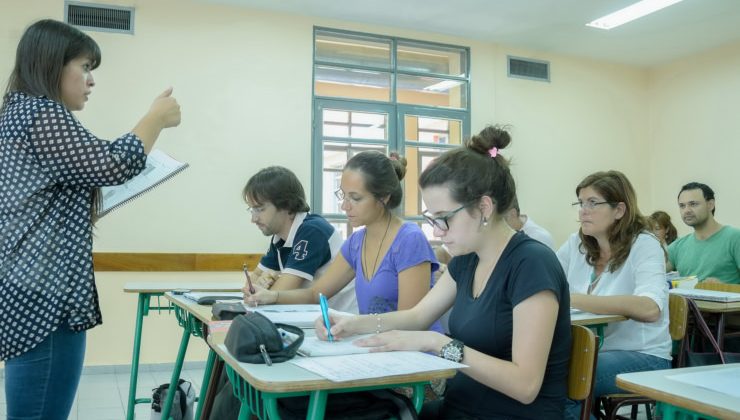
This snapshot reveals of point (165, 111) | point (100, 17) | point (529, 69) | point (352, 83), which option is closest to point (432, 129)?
point (352, 83)

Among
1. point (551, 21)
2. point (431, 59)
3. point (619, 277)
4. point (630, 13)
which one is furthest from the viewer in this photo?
point (431, 59)

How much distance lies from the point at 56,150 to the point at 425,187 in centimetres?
85

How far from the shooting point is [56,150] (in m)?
1.41

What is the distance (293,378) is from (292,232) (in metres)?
1.54

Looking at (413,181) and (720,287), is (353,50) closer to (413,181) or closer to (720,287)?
(413,181)

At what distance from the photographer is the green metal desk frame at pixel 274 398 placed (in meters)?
1.17

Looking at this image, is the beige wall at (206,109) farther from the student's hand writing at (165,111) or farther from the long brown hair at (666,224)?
the student's hand writing at (165,111)

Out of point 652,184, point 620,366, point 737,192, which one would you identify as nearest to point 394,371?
point 620,366

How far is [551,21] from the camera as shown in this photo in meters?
5.09

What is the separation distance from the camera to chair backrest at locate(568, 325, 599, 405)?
1441 millimetres

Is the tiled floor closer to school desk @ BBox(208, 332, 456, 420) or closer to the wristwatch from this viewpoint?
school desk @ BBox(208, 332, 456, 420)

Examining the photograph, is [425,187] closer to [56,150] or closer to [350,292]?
[56,150]

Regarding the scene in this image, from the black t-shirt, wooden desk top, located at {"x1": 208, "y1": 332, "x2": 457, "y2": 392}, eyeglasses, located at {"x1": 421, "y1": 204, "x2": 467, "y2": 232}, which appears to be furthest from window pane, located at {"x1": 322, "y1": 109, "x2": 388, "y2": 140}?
wooden desk top, located at {"x1": 208, "y1": 332, "x2": 457, "y2": 392}

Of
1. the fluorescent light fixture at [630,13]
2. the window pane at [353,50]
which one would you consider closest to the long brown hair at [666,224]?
the fluorescent light fixture at [630,13]
